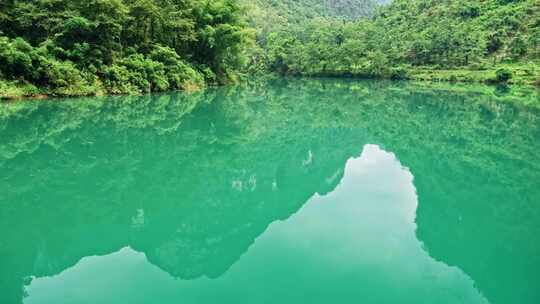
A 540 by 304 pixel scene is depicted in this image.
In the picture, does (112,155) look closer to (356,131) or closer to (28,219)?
(28,219)

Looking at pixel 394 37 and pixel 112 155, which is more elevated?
pixel 394 37

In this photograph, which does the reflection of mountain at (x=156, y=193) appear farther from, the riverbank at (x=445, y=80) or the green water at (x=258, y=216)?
the riverbank at (x=445, y=80)

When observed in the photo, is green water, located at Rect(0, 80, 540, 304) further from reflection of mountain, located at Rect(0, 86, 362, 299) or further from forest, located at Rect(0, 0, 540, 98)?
forest, located at Rect(0, 0, 540, 98)

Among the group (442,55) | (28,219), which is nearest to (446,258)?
(28,219)

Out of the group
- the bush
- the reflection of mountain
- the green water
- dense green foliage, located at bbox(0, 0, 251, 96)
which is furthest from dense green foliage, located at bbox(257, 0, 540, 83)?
the reflection of mountain

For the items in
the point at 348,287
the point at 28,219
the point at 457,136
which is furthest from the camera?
the point at 457,136

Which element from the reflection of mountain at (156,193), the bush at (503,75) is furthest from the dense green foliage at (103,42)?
the bush at (503,75)

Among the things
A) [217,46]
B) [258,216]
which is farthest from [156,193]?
[217,46]
